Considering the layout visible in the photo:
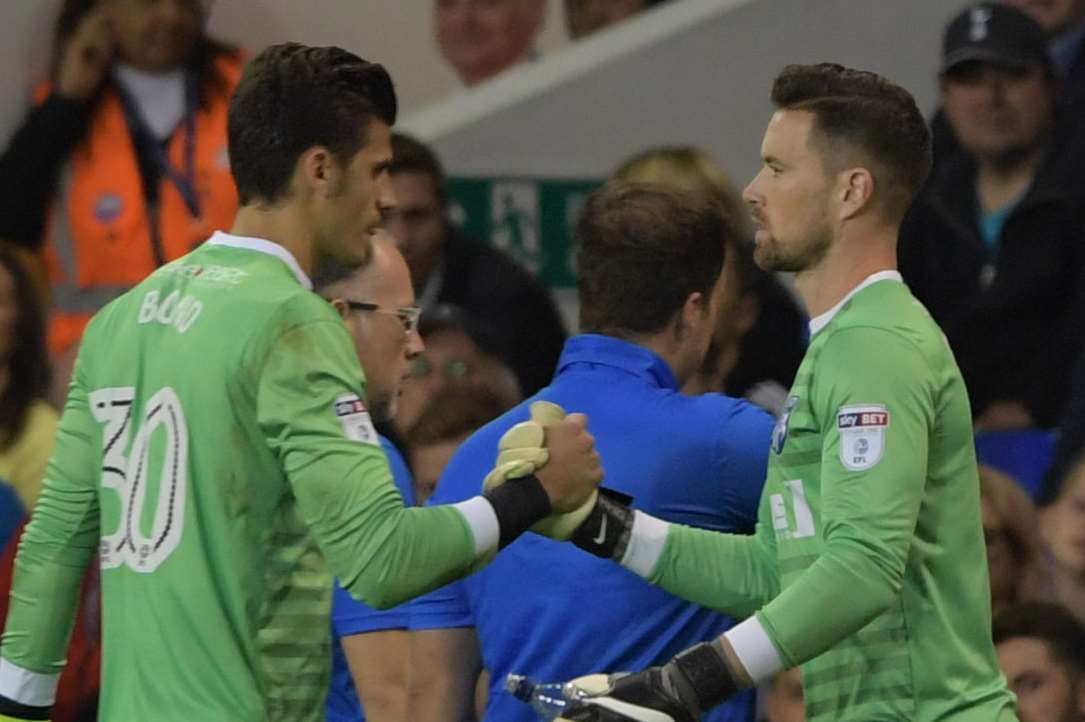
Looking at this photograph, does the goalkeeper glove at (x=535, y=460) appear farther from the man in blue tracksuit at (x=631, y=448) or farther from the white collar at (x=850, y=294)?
the white collar at (x=850, y=294)

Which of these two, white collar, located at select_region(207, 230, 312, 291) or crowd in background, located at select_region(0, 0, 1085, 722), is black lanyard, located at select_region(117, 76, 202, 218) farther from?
white collar, located at select_region(207, 230, 312, 291)

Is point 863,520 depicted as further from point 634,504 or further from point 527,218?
point 527,218

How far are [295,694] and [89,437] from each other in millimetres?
546

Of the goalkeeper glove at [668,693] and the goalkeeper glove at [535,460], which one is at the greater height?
the goalkeeper glove at [535,460]

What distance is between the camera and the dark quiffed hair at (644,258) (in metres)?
4.70

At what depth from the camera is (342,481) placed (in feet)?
12.6

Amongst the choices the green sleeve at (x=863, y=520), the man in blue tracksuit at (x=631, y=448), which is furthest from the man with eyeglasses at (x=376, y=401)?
the green sleeve at (x=863, y=520)

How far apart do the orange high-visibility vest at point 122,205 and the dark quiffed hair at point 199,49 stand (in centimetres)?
2

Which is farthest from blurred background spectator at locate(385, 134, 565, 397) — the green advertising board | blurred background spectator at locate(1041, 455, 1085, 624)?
blurred background spectator at locate(1041, 455, 1085, 624)

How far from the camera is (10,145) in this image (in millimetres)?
7930

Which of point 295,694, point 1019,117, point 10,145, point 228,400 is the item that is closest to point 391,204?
point 228,400

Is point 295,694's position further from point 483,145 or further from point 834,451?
point 483,145

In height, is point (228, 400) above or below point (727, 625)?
above

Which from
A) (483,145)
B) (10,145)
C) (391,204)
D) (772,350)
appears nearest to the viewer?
(391,204)
